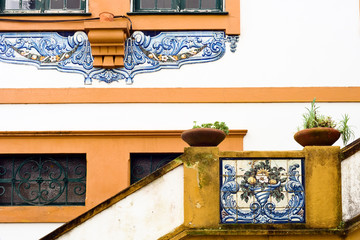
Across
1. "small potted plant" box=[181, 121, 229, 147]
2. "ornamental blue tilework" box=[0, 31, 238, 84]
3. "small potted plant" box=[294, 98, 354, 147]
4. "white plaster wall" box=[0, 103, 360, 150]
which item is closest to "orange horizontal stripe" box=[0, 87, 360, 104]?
"white plaster wall" box=[0, 103, 360, 150]

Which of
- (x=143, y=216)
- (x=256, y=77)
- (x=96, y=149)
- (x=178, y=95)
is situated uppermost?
(x=256, y=77)

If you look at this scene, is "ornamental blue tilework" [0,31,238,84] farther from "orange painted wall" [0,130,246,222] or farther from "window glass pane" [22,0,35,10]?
"orange painted wall" [0,130,246,222]

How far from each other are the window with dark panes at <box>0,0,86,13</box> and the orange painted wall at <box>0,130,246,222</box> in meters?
1.94

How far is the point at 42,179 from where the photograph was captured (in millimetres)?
10070

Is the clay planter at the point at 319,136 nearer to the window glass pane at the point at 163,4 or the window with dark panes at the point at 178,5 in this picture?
the window with dark panes at the point at 178,5

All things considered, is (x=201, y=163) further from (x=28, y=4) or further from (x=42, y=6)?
(x=28, y=4)

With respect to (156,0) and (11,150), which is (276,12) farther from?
(11,150)

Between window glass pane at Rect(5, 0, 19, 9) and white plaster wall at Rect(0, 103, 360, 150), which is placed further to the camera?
window glass pane at Rect(5, 0, 19, 9)

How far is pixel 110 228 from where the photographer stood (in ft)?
25.3

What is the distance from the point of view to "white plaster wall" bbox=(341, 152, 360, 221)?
7.60m

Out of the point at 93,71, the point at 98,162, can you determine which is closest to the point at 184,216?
the point at 98,162

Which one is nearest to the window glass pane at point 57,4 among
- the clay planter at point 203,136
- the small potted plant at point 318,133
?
the clay planter at point 203,136

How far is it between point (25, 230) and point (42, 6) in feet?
11.2

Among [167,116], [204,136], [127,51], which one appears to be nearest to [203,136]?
[204,136]
